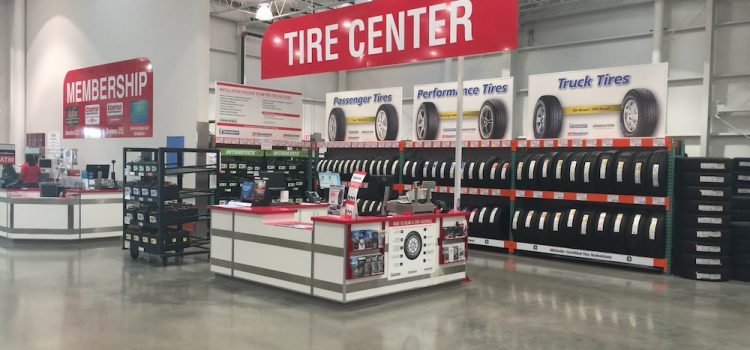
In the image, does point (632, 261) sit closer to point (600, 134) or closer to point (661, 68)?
point (600, 134)

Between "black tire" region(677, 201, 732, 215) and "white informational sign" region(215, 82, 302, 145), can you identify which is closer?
"black tire" region(677, 201, 732, 215)

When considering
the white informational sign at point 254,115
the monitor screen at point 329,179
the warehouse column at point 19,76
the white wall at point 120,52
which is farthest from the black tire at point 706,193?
the warehouse column at point 19,76

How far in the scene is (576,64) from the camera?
16.3 meters

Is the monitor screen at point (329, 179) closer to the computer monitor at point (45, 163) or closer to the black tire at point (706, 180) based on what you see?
the black tire at point (706, 180)

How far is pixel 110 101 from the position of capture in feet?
36.4

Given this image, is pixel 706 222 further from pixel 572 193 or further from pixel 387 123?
pixel 387 123

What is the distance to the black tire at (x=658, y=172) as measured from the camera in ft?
23.9

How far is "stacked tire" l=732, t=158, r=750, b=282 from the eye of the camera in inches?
277

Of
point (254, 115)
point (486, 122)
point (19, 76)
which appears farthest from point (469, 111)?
point (19, 76)

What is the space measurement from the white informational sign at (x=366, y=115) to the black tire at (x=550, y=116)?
255 centimetres

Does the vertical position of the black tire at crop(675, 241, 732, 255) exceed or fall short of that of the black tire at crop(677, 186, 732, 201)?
it falls short

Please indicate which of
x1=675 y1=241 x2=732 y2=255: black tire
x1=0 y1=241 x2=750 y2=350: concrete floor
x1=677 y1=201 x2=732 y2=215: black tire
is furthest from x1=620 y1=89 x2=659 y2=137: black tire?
x1=0 y1=241 x2=750 y2=350: concrete floor

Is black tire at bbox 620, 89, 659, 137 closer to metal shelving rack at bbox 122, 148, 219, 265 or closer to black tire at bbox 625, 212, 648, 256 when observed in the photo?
black tire at bbox 625, 212, 648, 256

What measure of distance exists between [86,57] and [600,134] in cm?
959
